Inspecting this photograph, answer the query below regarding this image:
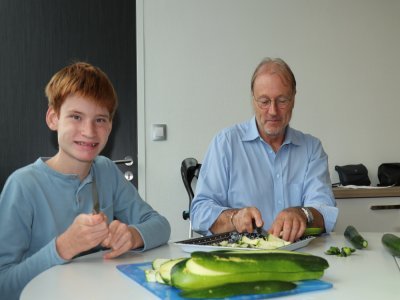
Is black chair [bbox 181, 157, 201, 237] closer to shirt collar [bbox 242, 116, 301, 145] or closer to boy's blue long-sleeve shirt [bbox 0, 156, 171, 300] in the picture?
shirt collar [bbox 242, 116, 301, 145]

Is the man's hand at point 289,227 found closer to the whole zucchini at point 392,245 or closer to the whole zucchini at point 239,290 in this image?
the whole zucchini at point 392,245

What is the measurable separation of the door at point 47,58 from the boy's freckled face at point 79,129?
5.30 feet

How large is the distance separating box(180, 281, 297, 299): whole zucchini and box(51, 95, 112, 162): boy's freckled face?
677mm

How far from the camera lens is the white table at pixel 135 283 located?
86cm

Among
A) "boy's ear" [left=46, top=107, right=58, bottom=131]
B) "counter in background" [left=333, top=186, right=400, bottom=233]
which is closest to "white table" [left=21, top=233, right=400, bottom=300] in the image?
"boy's ear" [left=46, top=107, right=58, bottom=131]

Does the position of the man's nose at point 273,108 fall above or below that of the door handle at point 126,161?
above

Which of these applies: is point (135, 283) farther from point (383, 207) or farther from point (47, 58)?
point (383, 207)

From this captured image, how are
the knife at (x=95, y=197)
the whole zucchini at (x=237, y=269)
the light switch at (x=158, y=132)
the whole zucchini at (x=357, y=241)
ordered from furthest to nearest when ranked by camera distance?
the light switch at (x=158, y=132)
the knife at (x=95, y=197)
the whole zucchini at (x=357, y=241)
the whole zucchini at (x=237, y=269)

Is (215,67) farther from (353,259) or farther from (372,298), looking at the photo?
(372,298)

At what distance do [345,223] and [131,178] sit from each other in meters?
1.46

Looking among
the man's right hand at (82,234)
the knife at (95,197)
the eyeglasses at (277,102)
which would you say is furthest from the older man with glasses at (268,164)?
the man's right hand at (82,234)

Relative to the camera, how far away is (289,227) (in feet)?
4.33

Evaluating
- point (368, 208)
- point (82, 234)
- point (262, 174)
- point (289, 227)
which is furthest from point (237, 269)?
point (368, 208)

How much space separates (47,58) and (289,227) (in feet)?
7.06
